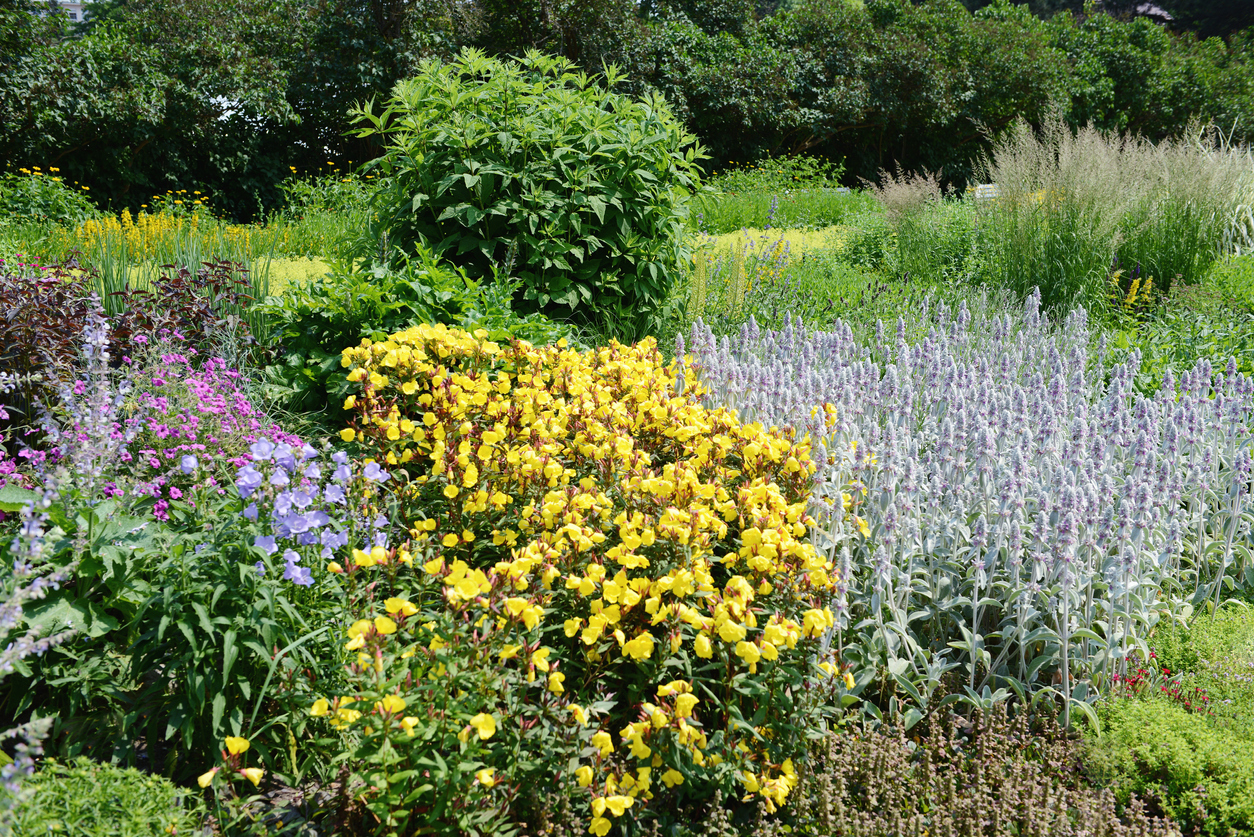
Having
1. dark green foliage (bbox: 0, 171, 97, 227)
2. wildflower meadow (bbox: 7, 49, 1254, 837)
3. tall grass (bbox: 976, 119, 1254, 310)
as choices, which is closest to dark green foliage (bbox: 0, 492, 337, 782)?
wildflower meadow (bbox: 7, 49, 1254, 837)

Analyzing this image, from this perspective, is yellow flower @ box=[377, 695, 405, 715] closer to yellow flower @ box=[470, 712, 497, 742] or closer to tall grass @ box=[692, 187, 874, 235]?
yellow flower @ box=[470, 712, 497, 742]

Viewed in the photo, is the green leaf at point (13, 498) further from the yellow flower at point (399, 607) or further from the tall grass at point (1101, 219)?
the tall grass at point (1101, 219)

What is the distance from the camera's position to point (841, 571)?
238 centimetres

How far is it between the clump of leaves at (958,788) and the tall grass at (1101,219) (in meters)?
5.04

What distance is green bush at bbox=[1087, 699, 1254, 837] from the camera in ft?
6.92

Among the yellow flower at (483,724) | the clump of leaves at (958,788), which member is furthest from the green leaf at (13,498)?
the clump of leaves at (958,788)

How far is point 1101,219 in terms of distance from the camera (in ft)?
21.8

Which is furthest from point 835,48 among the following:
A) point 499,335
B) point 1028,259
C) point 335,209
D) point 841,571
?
point 841,571

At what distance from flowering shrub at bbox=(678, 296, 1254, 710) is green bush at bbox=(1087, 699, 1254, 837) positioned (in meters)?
0.16

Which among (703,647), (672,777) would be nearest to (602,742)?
(672,777)

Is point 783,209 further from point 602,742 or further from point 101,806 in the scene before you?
point 101,806

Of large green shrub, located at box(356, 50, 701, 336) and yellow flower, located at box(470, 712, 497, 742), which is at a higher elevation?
large green shrub, located at box(356, 50, 701, 336)

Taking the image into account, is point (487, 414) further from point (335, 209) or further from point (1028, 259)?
point (335, 209)

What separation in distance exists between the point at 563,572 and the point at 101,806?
3.67ft
